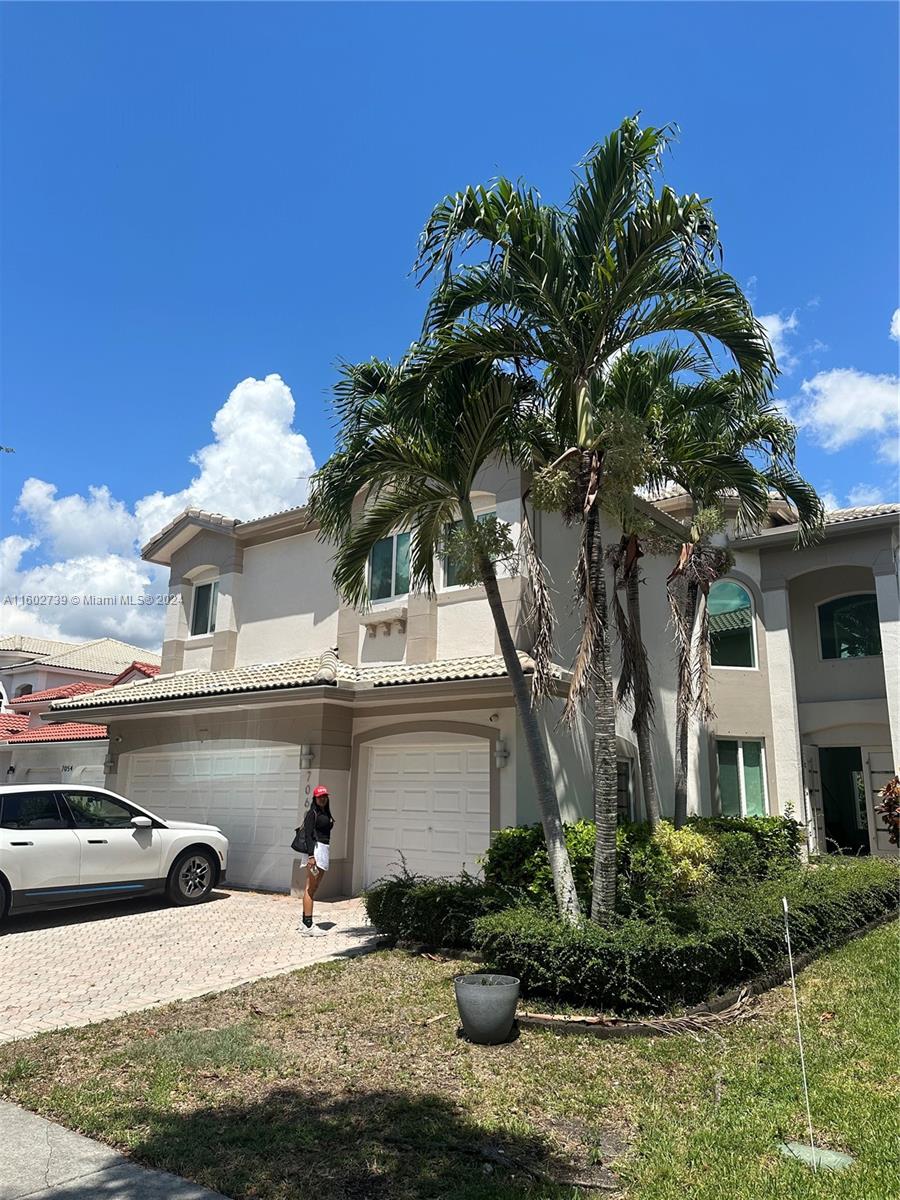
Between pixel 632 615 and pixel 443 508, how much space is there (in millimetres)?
3948

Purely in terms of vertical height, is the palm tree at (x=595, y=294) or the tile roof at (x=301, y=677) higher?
the palm tree at (x=595, y=294)

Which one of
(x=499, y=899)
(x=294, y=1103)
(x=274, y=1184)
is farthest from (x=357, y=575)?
(x=274, y=1184)

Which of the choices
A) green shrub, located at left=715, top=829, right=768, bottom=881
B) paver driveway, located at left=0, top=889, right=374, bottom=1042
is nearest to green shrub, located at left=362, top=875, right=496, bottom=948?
paver driveway, located at left=0, top=889, right=374, bottom=1042

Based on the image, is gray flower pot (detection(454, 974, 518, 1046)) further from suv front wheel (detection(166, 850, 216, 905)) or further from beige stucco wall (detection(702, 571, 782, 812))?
beige stucco wall (detection(702, 571, 782, 812))

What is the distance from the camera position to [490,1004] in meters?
6.25

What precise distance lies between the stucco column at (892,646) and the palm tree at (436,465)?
11616mm

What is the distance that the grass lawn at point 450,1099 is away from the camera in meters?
4.19

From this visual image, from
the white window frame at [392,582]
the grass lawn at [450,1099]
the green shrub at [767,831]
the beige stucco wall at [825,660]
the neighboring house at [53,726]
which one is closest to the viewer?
the grass lawn at [450,1099]

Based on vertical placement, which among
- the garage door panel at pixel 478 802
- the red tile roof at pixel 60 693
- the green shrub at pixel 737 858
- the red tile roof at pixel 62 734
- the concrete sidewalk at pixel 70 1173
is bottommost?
the concrete sidewalk at pixel 70 1173

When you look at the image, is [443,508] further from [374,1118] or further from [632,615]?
[374,1118]

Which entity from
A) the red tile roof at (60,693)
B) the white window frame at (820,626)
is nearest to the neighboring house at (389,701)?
the white window frame at (820,626)

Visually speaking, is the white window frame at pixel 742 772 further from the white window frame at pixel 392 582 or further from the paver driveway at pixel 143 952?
the paver driveway at pixel 143 952

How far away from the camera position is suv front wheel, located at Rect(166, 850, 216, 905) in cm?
1235

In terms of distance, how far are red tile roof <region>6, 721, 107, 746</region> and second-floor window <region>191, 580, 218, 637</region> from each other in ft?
14.8
